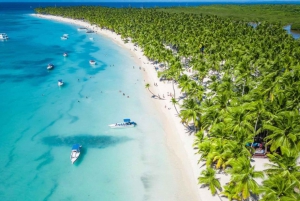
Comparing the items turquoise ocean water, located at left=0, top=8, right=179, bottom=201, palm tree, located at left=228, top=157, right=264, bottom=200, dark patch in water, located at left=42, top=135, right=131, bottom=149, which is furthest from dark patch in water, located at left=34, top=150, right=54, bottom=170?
palm tree, located at left=228, top=157, right=264, bottom=200

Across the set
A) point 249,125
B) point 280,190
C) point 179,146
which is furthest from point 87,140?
point 280,190

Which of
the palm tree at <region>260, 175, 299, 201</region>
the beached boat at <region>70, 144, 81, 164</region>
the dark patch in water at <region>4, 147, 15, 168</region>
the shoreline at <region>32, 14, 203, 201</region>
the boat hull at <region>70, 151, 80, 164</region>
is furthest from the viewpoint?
the dark patch in water at <region>4, 147, 15, 168</region>

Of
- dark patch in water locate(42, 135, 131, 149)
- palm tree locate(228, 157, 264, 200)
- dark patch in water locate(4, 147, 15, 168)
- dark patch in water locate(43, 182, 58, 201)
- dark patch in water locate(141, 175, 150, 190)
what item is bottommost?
dark patch in water locate(43, 182, 58, 201)

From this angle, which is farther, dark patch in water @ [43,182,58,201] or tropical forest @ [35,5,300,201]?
dark patch in water @ [43,182,58,201]

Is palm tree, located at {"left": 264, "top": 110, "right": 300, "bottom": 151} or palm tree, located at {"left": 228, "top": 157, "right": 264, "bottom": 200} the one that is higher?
palm tree, located at {"left": 264, "top": 110, "right": 300, "bottom": 151}

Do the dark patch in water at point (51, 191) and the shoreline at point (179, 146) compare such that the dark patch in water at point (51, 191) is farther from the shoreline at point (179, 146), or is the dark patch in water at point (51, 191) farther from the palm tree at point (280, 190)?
the palm tree at point (280, 190)

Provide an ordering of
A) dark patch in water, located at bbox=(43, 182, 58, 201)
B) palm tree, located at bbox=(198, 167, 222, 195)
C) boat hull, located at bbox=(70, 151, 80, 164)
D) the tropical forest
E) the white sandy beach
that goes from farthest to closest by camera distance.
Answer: boat hull, located at bbox=(70, 151, 80, 164) < dark patch in water, located at bbox=(43, 182, 58, 201) < the white sandy beach < palm tree, located at bbox=(198, 167, 222, 195) < the tropical forest

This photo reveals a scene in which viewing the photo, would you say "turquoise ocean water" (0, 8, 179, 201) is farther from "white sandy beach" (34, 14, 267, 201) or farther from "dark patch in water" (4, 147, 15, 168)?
"white sandy beach" (34, 14, 267, 201)
